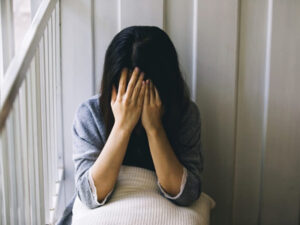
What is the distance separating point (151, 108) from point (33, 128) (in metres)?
0.33

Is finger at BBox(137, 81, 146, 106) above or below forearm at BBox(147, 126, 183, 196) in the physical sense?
above

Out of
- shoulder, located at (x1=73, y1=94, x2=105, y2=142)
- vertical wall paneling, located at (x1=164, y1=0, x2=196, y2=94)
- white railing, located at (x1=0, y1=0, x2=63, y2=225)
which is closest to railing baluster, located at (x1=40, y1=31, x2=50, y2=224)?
white railing, located at (x1=0, y1=0, x2=63, y2=225)

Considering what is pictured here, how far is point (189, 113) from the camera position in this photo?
1.51 meters

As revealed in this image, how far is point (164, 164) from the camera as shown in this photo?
137 cm

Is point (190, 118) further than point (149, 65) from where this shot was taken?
Yes

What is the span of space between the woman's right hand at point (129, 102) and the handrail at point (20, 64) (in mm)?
264

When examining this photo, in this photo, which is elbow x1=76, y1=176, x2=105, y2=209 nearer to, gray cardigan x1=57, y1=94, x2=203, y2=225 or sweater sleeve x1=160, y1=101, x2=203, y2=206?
gray cardigan x1=57, y1=94, x2=203, y2=225

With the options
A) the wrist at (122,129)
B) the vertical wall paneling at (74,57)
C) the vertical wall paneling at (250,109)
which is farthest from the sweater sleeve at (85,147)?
the vertical wall paneling at (250,109)

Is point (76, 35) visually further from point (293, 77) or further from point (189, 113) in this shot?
point (293, 77)

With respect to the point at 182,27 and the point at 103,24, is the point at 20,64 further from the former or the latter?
the point at 182,27

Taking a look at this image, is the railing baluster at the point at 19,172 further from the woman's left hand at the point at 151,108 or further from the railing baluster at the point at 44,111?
the woman's left hand at the point at 151,108

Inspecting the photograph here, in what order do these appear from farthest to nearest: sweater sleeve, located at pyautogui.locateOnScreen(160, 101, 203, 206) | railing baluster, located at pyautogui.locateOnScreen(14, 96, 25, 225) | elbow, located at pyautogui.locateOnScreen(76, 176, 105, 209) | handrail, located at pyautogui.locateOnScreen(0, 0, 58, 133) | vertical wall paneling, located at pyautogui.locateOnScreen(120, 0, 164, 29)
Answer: vertical wall paneling, located at pyautogui.locateOnScreen(120, 0, 164, 29)
sweater sleeve, located at pyautogui.locateOnScreen(160, 101, 203, 206)
elbow, located at pyautogui.locateOnScreen(76, 176, 105, 209)
railing baluster, located at pyautogui.locateOnScreen(14, 96, 25, 225)
handrail, located at pyautogui.locateOnScreen(0, 0, 58, 133)

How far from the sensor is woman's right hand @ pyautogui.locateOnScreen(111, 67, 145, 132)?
137 centimetres

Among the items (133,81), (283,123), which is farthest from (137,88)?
(283,123)
